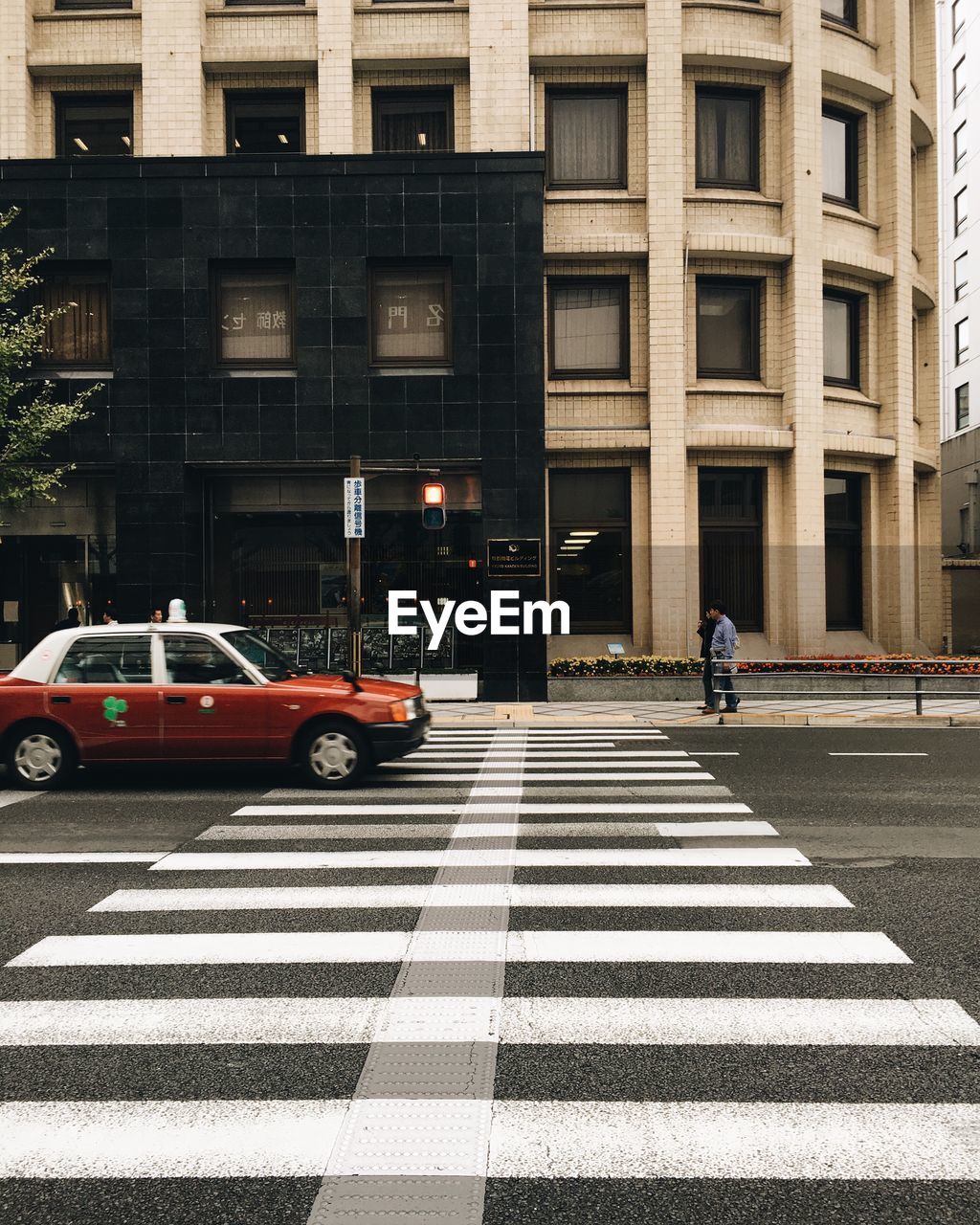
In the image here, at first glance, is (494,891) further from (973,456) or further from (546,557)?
(973,456)

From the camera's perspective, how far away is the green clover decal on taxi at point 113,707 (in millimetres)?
10891

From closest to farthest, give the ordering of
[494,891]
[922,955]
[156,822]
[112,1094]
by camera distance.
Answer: [112,1094], [922,955], [494,891], [156,822]

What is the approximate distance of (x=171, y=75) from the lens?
70.6 feet

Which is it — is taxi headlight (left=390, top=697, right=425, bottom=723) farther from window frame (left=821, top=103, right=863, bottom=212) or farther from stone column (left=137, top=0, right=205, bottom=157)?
window frame (left=821, top=103, right=863, bottom=212)

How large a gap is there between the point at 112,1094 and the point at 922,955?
153 inches

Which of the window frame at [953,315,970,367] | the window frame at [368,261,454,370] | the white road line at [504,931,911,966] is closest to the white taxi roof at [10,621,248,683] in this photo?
the white road line at [504,931,911,966]

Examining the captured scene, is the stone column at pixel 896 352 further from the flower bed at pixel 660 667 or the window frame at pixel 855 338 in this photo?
the flower bed at pixel 660 667

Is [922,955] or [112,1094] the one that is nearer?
[112,1094]

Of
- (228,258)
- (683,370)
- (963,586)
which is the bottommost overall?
(963,586)

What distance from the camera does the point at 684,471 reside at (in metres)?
22.0

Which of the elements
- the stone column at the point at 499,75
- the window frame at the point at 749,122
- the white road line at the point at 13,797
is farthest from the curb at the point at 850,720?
the stone column at the point at 499,75

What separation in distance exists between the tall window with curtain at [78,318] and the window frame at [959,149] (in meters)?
34.7

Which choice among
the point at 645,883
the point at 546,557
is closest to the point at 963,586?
the point at 546,557

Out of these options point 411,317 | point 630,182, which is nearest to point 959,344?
point 630,182
